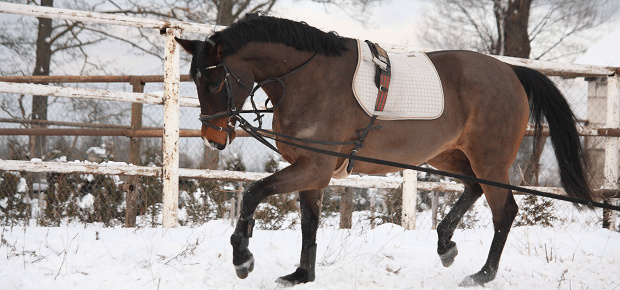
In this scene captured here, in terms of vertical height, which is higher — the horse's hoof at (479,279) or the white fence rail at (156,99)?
the white fence rail at (156,99)

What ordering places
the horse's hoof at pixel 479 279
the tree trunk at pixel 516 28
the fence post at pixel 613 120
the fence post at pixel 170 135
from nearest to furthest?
1. the horse's hoof at pixel 479 279
2. the fence post at pixel 170 135
3. the fence post at pixel 613 120
4. the tree trunk at pixel 516 28

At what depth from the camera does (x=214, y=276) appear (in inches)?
109

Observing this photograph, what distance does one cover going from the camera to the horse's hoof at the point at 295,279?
2.66 metres

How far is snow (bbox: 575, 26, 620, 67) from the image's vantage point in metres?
15.1

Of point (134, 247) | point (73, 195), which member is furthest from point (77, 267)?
point (73, 195)

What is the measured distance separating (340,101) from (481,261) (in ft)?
6.59

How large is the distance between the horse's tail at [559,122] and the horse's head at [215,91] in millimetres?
2460

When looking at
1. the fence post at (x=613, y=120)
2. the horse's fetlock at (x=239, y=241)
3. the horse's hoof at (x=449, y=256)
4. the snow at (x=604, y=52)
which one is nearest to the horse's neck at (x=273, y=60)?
the horse's fetlock at (x=239, y=241)

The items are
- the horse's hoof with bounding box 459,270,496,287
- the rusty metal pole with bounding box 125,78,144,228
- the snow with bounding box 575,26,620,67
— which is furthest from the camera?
the snow with bounding box 575,26,620,67

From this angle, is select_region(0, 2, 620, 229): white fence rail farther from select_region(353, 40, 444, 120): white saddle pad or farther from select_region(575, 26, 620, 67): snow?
select_region(575, 26, 620, 67): snow

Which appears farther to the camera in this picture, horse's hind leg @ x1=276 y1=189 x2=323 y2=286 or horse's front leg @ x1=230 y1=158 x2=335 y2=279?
horse's hind leg @ x1=276 y1=189 x2=323 y2=286

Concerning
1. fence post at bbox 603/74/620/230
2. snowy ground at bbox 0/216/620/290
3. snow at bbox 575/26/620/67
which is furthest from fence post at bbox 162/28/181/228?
snow at bbox 575/26/620/67

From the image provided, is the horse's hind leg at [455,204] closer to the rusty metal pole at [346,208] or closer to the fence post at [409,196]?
the fence post at [409,196]

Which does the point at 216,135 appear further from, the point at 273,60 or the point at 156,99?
the point at 156,99
